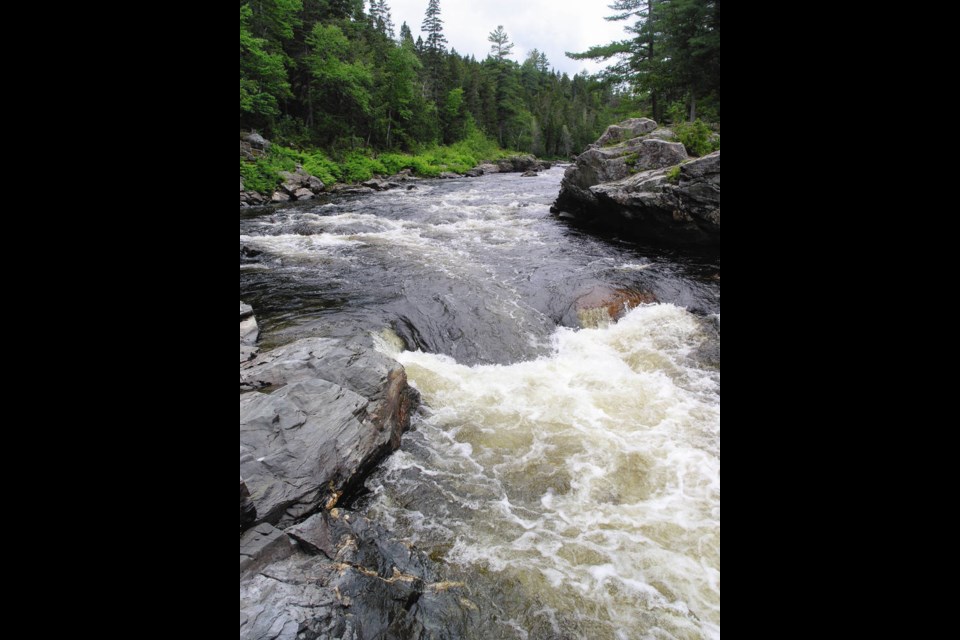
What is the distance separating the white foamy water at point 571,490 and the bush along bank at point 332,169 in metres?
16.8

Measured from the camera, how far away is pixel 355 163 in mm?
33312

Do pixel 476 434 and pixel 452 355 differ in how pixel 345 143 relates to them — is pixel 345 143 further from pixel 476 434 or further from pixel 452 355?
pixel 476 434

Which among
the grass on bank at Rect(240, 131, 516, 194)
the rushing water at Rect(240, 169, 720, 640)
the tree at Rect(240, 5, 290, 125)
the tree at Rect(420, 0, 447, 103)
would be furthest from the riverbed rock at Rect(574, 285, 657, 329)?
the tree at Rect(420, 0, 447, 103)

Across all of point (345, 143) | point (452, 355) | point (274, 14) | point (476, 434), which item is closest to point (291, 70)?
point (274, 14)

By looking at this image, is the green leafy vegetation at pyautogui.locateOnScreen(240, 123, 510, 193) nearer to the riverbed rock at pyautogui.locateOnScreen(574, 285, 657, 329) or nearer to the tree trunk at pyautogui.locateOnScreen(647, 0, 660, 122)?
the tree trunk at pyautogui.locateOnScreen(647, 0, 660, 122)

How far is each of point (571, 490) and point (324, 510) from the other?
2.56 metres

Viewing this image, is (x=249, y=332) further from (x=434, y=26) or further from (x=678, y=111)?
(x=434, y=26)

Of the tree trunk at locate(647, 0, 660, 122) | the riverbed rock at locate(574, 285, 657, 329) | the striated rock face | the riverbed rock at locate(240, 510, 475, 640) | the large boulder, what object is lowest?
the riverbed rock at locate(240, 510, 475, 640)

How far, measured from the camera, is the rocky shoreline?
11.4ft

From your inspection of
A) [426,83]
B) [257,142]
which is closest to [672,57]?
[257,142]

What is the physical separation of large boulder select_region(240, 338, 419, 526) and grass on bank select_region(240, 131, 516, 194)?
19.7 m

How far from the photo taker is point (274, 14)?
1312 inches
